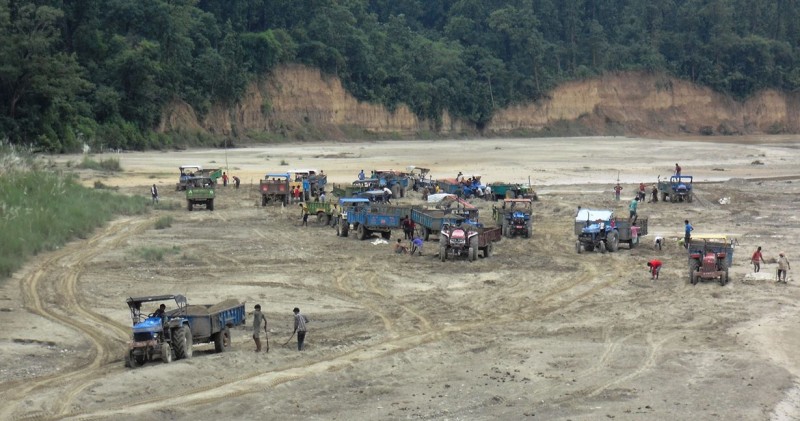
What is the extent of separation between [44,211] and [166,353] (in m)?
21.4

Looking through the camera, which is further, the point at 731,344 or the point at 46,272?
the point at 46,272

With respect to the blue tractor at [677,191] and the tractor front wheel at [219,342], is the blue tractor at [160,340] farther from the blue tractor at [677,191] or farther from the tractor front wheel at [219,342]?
the blue tractor at [677,191]

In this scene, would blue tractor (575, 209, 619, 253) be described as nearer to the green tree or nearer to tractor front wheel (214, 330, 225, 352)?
tractor front wheel (214, 330, 225, 352)

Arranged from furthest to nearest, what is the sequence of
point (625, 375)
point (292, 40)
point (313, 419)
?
point (292, 40) < point (625, 375) < point (313, 419)

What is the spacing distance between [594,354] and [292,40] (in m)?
98.6

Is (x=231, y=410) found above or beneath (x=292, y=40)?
beneath

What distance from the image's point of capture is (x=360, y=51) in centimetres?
12431

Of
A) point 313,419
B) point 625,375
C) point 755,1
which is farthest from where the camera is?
point 755,1

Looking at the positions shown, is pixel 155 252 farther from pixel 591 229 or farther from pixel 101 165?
pixel 101 165

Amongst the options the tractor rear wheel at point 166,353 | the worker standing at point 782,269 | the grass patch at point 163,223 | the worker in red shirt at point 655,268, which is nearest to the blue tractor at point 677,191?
the worker in red shirt at point 655,268

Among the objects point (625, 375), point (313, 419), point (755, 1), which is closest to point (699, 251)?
point (625, 375)

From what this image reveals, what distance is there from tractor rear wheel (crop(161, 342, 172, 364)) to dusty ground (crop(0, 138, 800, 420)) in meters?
0.15

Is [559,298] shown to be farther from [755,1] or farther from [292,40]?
[755,1]

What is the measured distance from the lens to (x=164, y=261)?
34719 millimetres
